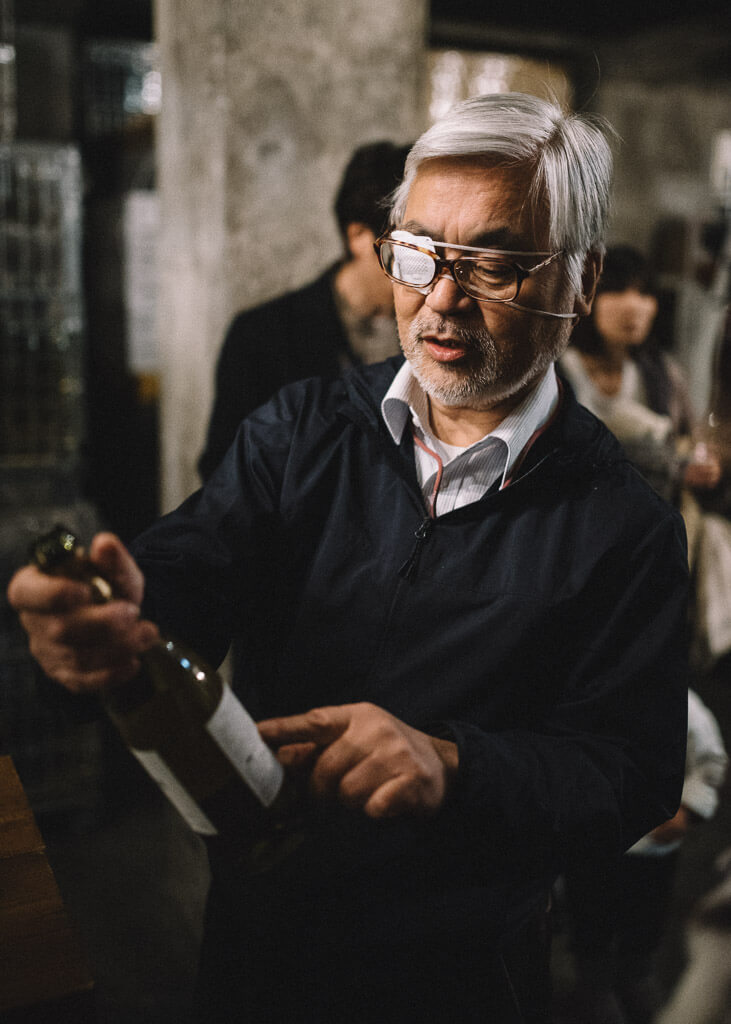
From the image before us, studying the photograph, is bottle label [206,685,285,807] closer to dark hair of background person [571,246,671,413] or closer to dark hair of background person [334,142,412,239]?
dark hair of background person [334,142,412,239]

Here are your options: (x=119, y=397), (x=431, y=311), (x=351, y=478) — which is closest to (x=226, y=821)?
(x=351, y=478)

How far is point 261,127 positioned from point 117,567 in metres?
1.57

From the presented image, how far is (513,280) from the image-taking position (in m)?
1.19

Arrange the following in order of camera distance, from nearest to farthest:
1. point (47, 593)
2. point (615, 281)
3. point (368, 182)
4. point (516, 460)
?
point (47, 593), point (516, 460), point (368, 182), point (615, 281)

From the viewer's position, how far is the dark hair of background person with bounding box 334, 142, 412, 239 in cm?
209

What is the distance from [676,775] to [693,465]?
5.81 feet

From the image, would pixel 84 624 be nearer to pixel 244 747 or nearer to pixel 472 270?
pixel 244 747

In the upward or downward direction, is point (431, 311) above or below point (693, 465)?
above

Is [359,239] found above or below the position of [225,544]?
above

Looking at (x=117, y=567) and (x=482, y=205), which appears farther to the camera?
(x=482, y=205)

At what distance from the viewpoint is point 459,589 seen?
121 cm

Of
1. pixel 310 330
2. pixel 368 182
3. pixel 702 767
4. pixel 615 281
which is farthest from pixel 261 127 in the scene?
pixel 702 767

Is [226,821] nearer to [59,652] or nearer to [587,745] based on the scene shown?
[59,652]

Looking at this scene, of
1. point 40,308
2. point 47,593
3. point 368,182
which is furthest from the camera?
point 40,308
